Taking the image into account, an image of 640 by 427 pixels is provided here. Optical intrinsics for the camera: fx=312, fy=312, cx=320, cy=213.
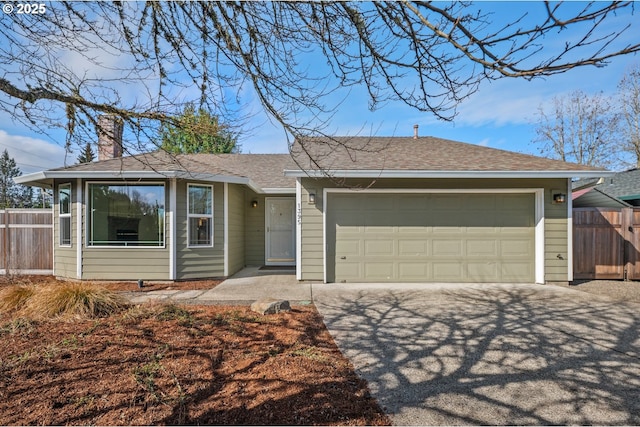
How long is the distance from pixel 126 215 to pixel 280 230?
410 cm

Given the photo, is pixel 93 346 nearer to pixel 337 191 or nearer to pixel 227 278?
pixel 227 278

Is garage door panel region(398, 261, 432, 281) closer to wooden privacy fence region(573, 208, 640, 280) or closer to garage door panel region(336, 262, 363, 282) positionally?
garage door panel region(336, 262, 363, 282)

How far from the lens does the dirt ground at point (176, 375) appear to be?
2.09 metres

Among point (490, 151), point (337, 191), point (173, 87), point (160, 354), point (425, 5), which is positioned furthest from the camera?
point (490, 151)

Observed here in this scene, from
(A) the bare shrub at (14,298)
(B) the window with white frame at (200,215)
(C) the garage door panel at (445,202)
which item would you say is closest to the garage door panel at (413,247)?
(C) the garage door panel at (445,202)

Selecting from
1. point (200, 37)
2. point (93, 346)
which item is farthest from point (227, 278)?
point (200, 37)

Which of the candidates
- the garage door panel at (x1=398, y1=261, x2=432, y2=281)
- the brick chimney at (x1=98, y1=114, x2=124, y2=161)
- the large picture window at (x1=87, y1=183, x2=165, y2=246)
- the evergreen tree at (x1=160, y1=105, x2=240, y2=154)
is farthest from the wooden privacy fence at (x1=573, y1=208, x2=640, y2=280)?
the large picture window at (x1=87, y1=183, x2=165, y2=246)

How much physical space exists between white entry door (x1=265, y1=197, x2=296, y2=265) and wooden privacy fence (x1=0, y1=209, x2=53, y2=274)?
562cm

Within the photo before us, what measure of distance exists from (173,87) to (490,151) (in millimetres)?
7571

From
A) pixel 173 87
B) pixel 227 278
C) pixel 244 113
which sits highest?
pixel 173 87

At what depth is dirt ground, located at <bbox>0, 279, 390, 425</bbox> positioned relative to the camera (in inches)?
82.2

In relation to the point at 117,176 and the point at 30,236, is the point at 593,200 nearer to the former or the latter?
the point at 117,176

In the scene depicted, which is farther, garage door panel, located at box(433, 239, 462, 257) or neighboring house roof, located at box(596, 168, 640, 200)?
neighboring house roof, located at box(596, 168, 640, 200)

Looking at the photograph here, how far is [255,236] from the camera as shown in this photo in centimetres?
961
